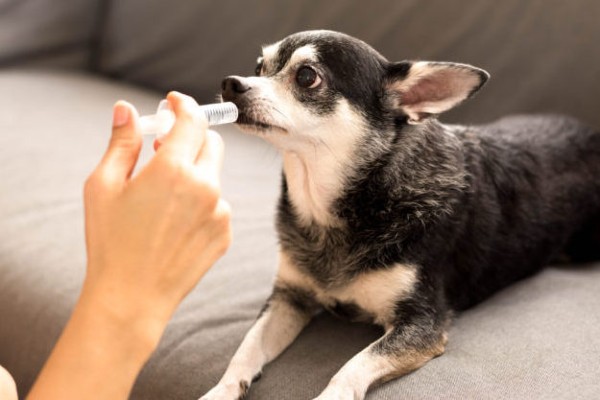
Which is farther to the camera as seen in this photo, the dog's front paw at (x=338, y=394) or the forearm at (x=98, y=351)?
the dog's front paw at (x=338, y=394)

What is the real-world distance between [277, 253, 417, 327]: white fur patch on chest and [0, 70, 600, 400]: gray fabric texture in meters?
0.06

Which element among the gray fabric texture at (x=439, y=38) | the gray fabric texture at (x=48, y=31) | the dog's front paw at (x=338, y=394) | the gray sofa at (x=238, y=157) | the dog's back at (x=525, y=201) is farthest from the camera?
the gray fabric texture at (x=48, y=31)

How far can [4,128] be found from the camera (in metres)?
2.38

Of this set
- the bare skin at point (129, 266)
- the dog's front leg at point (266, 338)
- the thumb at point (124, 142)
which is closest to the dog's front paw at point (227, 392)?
the dog's front leg at point (266, 338)

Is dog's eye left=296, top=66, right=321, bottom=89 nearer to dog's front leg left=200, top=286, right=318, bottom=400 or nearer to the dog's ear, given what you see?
the dog's ear

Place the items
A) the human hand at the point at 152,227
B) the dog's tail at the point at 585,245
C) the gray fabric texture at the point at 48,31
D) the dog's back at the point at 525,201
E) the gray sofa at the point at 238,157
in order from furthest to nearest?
the gray fabric texture at the point at 48,31 < the dog's tail at the point at 585,245 < the dog's back at the point at 525,201 < the gray sofa at the point at 238,157 < the human hand at the point at 152,227

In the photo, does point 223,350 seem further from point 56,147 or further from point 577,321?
point 56,147

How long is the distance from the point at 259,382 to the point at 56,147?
4.35 feet

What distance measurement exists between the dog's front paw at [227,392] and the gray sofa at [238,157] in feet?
0.11

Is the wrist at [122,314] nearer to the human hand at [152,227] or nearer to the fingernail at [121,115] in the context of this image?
the human hand at [152,227]

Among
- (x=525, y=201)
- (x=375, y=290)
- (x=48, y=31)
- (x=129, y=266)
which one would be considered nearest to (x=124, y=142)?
(x=129, y=266)

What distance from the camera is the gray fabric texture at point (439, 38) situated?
1.96 m

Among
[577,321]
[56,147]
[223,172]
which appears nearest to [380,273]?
[577,321]

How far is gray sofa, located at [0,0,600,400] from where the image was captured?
4.40 feet
